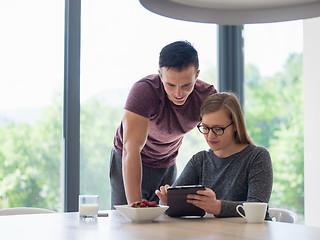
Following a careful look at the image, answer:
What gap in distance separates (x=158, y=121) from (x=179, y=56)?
390mm

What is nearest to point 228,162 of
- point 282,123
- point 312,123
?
point 312,123

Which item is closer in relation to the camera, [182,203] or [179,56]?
[182,203]

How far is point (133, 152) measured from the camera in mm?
2211

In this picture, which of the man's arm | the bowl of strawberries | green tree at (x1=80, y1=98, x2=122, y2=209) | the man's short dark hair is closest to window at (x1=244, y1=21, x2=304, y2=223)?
green tree at (x1=80, y1=98, x2=122, y2=209)

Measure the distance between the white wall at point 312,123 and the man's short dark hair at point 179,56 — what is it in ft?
5.52

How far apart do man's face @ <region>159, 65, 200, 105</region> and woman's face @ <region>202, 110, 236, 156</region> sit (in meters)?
0.16

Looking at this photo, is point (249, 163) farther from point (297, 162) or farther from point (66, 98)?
point (297, 162)

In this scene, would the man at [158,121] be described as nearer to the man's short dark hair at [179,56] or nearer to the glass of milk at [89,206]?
the man's short dark hair at [179,56]

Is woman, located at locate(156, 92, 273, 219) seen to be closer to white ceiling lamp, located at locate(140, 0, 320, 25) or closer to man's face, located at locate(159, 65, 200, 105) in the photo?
man's face, located at locate(159, 65, 200, 105)

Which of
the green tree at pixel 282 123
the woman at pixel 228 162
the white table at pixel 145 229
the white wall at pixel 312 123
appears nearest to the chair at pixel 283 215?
the woman at pixel 228 162

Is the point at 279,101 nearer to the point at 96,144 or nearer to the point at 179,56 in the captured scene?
the point at 96,144

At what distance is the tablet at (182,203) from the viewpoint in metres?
1.80

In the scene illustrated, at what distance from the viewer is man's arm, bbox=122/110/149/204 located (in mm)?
2186

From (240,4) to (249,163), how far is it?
2.32 feet
